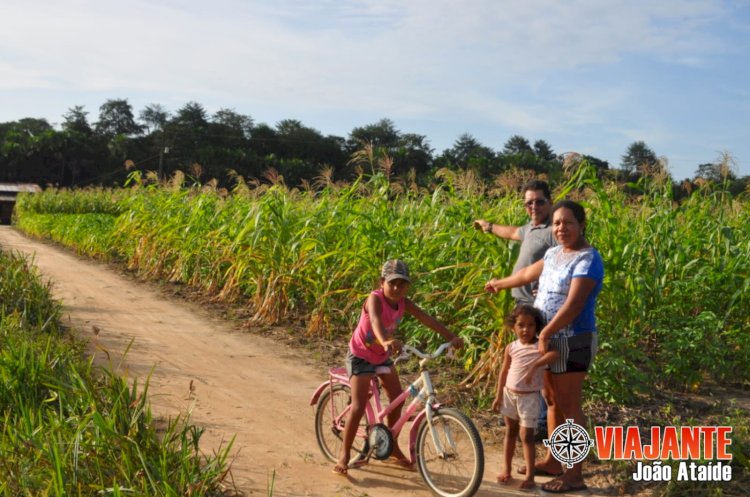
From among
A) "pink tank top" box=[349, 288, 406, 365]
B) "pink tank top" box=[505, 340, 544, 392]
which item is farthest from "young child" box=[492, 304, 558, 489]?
"pink tank top" box=[349, 288, 406, 365]

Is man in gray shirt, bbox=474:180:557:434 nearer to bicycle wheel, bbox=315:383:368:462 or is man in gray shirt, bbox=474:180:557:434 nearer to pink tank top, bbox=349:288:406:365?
pink tank top, bbox=349:288:406:365

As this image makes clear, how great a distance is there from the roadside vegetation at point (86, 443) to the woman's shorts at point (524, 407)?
176 cm

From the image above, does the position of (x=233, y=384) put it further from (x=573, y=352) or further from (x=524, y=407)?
(x=573, y=352)

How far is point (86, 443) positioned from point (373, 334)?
175 centimetres

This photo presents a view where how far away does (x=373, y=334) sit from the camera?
4629 mm

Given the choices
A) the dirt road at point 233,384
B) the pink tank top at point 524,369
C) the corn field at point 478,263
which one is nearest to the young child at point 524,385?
the pink tank top at point 524,369

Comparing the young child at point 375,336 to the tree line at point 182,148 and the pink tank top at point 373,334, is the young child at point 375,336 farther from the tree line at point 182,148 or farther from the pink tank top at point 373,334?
the tree line at point 182,148

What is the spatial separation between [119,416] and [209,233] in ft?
22.9

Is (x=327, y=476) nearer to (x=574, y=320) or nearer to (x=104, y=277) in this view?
(x=574, y=320)

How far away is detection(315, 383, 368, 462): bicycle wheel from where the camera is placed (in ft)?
16.5

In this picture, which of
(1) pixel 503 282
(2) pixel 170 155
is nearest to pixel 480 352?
(1) pixel 503 282

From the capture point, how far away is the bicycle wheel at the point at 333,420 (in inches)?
197

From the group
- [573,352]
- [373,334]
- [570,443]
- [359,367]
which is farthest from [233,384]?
[573,352]

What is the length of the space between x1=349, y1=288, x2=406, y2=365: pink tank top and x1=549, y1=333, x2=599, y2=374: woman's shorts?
3.17 ft
